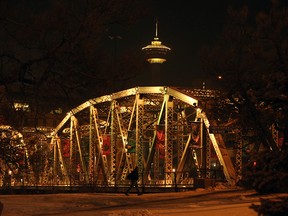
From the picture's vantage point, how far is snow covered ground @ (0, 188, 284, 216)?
800 inches

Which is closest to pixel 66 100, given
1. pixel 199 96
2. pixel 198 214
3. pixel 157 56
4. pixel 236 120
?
pixel 198 214

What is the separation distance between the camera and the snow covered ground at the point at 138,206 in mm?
20328

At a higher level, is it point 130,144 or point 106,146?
point 106,146

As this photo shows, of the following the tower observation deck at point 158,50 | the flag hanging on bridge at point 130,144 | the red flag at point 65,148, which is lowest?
the flag hanging on bridge at point 130,144

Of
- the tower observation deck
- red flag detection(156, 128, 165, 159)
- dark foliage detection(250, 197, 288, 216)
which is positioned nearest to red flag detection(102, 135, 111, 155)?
red flag detection(156, 128, 165, 159)

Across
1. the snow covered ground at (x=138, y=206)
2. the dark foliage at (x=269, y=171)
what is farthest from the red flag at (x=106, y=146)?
the dark foliage at (x=269, y=171)

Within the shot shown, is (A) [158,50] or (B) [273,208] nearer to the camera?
(B) [273,208]

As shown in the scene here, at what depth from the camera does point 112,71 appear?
19.6m

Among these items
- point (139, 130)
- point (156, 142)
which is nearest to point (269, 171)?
point (156, 142)

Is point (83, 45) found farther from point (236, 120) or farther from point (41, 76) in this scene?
point (236, 120)

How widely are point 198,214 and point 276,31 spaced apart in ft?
46.2

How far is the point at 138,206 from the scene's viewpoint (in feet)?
78.3

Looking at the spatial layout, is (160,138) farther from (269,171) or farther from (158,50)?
(158,50)

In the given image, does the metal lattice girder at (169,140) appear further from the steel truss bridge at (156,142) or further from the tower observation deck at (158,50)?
the tower observation deck at (158,50)
